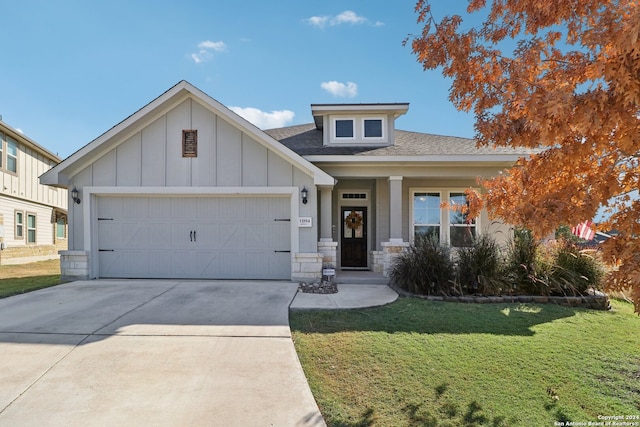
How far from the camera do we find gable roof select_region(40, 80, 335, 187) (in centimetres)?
831

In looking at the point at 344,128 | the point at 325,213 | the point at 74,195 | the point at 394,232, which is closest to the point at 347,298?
the point at 325,213

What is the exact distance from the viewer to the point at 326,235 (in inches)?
370

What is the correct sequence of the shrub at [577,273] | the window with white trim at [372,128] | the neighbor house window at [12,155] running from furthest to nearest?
1. the neighbor house window at [12,155]
2. the window with white trim at [372,128]
3. the shrub at [577,273]

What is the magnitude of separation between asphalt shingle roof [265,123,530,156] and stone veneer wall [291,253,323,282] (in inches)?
119

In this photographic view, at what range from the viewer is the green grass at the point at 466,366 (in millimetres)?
2889

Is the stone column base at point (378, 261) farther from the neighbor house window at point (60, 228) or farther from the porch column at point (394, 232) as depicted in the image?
the neighbor house window at point (60, 228)

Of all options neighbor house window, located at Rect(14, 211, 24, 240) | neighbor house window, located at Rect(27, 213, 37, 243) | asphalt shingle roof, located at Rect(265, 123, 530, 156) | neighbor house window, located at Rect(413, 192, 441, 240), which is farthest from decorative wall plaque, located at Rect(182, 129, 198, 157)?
neighbor house window, located at Rect(27, 213, 37, 243)

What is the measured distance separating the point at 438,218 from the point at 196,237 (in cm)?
745

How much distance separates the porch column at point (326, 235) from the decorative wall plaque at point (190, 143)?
357cm

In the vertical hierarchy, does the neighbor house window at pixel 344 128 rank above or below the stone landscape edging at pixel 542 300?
above

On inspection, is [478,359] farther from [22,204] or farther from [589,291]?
[22,204]

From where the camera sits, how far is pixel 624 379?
353 cm

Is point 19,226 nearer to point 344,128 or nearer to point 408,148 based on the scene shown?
point 344,128

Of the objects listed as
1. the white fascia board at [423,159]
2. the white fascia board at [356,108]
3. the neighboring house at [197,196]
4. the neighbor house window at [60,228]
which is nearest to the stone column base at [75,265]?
the neighboring house at [197,196]
